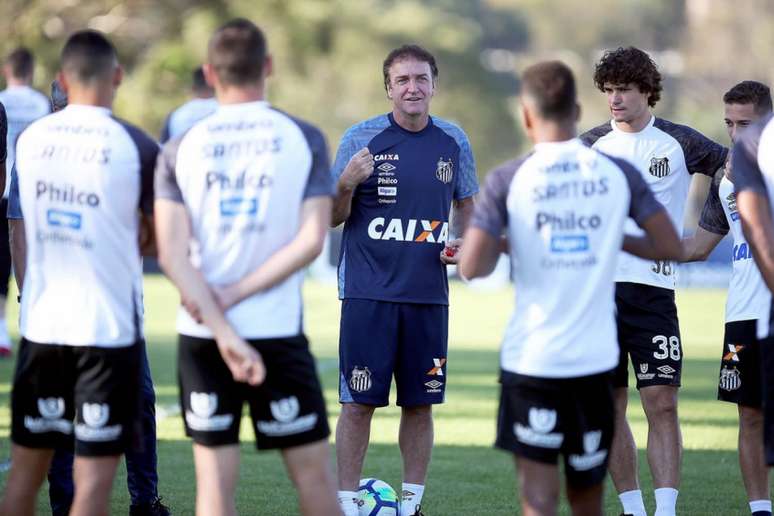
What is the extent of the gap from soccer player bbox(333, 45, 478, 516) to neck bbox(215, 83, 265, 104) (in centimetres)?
210

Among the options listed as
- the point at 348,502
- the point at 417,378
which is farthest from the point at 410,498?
the point at 417,378

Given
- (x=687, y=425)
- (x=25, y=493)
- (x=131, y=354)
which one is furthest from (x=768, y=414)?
(x=687, y=425)

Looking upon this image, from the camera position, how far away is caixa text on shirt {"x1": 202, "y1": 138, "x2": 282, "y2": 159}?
5.23 meters

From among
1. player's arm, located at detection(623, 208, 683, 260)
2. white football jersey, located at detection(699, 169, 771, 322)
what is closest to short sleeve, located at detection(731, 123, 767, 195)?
player's arm, located at detection(623, 208, 683, 260)

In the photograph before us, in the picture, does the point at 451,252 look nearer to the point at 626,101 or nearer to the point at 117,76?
the point at 626,101

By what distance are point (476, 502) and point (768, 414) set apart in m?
3.03

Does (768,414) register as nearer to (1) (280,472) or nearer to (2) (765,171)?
(2) (765,171)

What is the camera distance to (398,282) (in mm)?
7492

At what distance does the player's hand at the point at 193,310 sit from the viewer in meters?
5.18

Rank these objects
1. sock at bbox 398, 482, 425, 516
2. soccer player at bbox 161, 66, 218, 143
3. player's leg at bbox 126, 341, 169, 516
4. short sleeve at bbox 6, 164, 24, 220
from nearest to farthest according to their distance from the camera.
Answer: short sleeve at bbox 6, 164, 24, 220 < player's leg at bbox 126, 341, 169, 516 < sock at bbox 398, 482, 425, 516 < soccer player at bbox 161, 66, 218, 143

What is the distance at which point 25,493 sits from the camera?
5496 mm

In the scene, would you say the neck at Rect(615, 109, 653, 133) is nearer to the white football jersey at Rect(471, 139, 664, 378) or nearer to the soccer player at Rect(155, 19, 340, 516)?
the white football jersey at Rect(471, 139, 664, 378)

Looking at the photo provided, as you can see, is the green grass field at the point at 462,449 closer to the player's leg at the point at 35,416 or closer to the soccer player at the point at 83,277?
the player's leg at the point at 35,416

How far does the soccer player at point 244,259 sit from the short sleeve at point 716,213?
3057 millimetres
